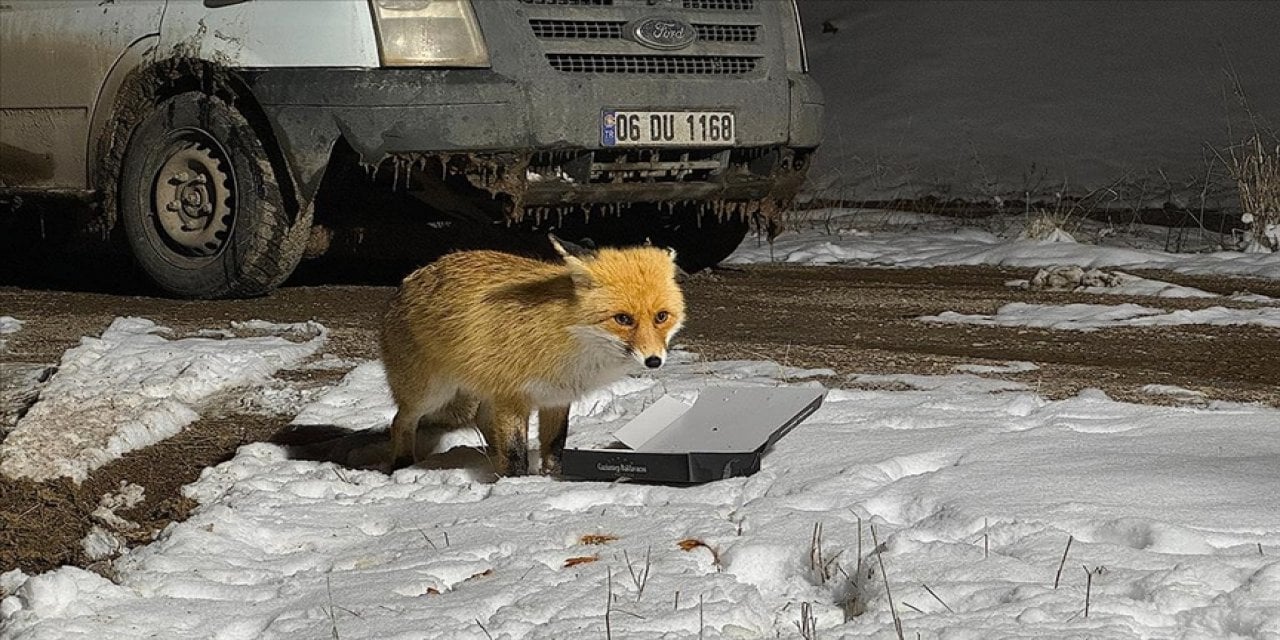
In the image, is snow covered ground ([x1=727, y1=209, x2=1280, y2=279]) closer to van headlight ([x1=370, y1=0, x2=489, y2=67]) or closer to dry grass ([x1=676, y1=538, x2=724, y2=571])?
van headlight ([x1=370, y1=0, x2=489, y2=67])

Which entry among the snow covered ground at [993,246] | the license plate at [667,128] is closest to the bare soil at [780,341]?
the snow covered ground at [993,246]

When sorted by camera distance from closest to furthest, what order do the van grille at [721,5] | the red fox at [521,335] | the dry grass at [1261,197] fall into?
the red fox at [521,335] → the van grille at [721,5] → the dry grass at [1261,197]

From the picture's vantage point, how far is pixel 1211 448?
4750 mm

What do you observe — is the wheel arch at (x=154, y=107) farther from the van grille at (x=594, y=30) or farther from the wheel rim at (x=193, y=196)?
the van grille at (x=594, y=30)

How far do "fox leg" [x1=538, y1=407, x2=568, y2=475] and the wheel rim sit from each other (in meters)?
3.66

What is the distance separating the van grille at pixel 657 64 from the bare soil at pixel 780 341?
3.85 feet

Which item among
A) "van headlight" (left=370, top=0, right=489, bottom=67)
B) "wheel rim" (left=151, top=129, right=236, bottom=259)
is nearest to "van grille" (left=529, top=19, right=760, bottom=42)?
"van headlight" (left=370, top=0, right=489, bottom=67)

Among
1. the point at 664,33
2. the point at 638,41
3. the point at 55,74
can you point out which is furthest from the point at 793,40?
the point at 55,74

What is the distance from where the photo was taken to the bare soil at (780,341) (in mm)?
4738

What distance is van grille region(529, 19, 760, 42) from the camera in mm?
7992

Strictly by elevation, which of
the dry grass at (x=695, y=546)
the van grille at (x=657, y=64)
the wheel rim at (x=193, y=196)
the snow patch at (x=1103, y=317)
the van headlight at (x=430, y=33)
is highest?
the van headlight at (x=430, y=33)

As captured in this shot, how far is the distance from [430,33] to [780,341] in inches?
85.3

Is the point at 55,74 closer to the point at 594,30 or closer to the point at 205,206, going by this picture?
the point at 205,206

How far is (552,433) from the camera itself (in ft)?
16.7
